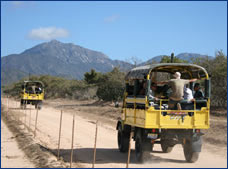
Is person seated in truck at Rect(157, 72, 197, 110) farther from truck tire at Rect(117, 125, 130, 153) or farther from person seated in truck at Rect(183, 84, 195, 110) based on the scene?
truck tire at Rect(117, 125, 130, 153)

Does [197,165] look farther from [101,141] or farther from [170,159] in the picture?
[101,141]

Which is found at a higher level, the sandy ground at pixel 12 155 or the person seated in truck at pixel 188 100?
the person seated in truck at pixel 188 100

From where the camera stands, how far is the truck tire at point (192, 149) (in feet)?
39.2

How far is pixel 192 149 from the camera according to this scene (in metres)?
12.0

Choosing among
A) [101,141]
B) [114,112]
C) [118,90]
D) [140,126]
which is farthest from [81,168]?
[118,90]

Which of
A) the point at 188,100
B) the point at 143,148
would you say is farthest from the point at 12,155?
Result: the point at 188,100

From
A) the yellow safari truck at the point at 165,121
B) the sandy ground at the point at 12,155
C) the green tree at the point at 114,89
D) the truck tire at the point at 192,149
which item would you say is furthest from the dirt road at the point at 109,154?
the green tree at the point at 114,89

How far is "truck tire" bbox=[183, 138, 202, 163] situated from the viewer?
11961mm

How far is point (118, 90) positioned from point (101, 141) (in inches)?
978

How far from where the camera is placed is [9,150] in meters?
17.1

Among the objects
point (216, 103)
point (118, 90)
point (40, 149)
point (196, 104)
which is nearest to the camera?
point (196, 104)

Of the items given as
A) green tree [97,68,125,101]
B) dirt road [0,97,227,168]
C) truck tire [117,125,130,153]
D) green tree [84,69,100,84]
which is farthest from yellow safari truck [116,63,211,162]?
green tree [84,69,100,84]

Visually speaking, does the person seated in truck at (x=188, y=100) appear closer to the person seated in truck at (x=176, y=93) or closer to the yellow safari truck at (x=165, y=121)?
the yellow safari truck at (x=165, y=121)

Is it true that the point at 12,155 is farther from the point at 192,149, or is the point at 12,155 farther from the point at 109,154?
the point at 192,149
